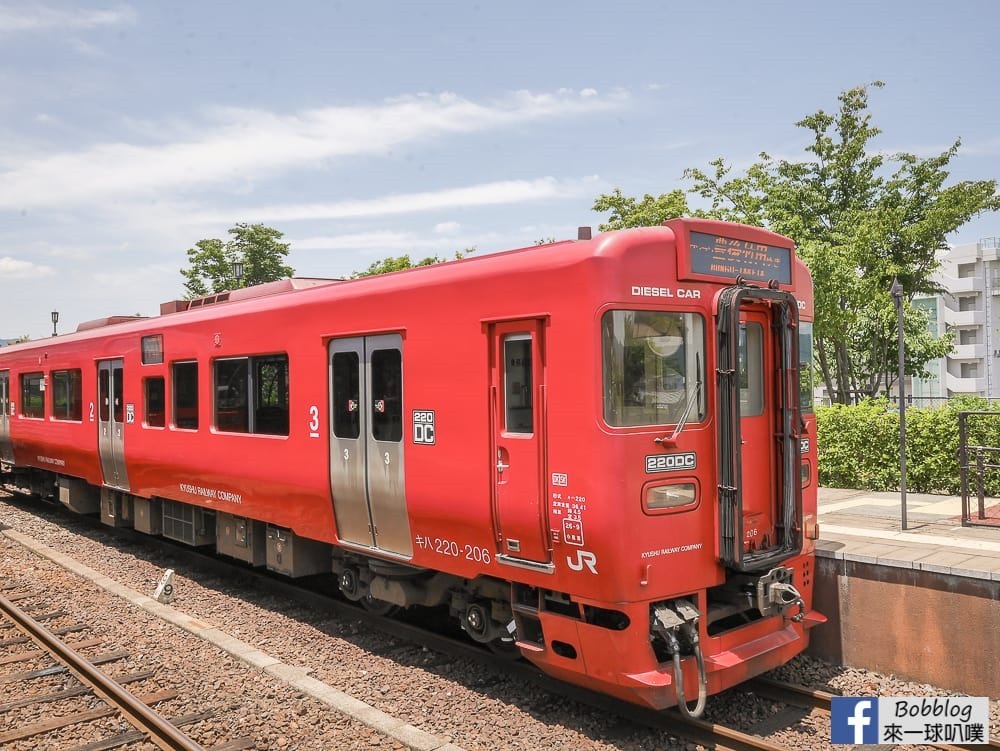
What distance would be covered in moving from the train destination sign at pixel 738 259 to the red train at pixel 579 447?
0.02 metres

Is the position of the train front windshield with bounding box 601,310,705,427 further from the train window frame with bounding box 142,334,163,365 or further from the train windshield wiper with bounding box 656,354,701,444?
the train window frame with bounding box 142,334,163,365

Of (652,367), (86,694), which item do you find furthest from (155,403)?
(652,367)

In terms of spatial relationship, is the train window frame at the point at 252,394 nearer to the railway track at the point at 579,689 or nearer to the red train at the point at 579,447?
the red train at the point at 579,447

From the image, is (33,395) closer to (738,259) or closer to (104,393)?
(104,393)

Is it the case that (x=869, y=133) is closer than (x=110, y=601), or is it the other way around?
(x=110, y=601)

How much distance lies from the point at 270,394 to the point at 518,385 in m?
3.66

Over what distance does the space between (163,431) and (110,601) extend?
7.38ft

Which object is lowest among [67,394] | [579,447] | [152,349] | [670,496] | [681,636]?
[681,636]

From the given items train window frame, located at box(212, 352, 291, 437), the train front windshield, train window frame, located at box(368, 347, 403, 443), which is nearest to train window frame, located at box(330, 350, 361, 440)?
train window frame, located at box(368, 347, 403, 443)

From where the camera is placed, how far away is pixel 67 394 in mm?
14445

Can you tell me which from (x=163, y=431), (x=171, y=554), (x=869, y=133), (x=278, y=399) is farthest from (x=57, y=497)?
(x=869, y=133)

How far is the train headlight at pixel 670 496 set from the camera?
18.3 feet

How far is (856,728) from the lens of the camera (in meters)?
5.69

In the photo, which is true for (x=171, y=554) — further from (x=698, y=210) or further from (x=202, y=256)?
(x=202, y=256)
